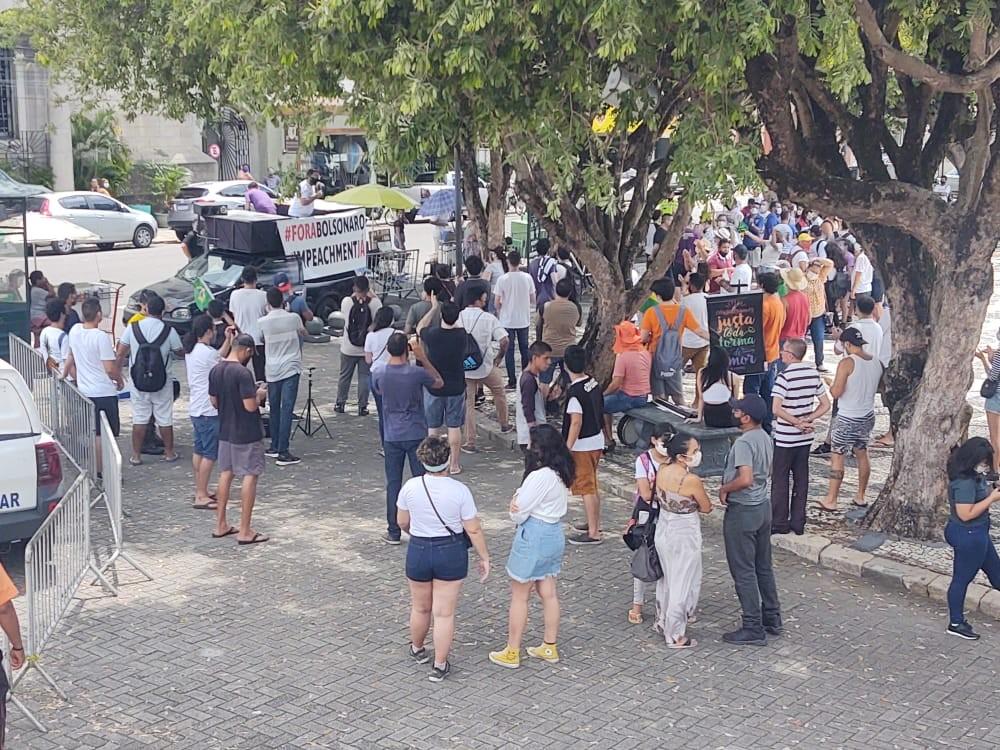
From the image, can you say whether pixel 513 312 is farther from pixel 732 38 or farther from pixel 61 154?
pixel 61 154

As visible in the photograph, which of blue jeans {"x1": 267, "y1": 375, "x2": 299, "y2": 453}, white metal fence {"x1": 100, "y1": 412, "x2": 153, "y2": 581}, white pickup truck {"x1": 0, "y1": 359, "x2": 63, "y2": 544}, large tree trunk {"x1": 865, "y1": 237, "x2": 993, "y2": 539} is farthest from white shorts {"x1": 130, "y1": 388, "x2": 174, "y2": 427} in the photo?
large tree trunk {"x1": 865, "y1": 237, "x2": 993, "y2": 539}

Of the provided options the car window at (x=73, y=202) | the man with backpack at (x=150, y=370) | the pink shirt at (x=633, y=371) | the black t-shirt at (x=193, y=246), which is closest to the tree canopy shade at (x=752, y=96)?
the pink shirt at (x=633, y=371)

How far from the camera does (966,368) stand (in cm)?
1016

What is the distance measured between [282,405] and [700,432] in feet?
13.3

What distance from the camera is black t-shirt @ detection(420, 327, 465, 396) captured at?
39.5 feet

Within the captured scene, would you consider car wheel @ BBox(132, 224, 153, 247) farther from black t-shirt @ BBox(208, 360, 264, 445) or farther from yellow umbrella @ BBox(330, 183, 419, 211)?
black t-shirt @ BBox(208, 360, 264, 445)

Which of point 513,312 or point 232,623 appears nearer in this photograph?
point 232,623

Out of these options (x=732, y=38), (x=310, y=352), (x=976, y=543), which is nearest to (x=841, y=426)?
(x=976, y=543)

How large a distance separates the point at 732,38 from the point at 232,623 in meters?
5.46

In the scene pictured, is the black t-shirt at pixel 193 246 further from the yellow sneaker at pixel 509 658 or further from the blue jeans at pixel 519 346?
the yellow sneaker at pixel 509 658

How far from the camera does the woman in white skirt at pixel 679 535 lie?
8250 millimetres

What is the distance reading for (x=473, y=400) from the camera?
13.7 meters

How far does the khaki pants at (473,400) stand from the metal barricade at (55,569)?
A: 16.1ft

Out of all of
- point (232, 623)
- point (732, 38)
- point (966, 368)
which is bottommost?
point (232, 623)
